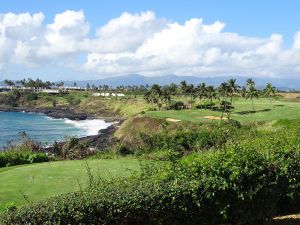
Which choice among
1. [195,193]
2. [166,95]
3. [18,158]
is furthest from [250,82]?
[195,193]

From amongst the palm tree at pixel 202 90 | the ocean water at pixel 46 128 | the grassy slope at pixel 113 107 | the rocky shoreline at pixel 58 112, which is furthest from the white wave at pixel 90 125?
the palm tree at pixel 202 90

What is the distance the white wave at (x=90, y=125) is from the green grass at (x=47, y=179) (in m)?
80.1

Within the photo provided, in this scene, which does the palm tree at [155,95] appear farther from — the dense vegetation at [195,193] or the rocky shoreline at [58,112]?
the dense vegetation at [195,193]

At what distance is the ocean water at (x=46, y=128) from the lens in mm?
108500

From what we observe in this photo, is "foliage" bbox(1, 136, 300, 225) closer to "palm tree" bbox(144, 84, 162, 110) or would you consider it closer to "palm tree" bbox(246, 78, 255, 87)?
"palm tree" bbox(246, 78, 255, 87)

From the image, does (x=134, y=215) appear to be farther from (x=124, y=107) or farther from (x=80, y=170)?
(x=124, y=107)

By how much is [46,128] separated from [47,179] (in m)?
104

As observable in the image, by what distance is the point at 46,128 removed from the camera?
128000 mm

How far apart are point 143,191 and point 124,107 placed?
476ft

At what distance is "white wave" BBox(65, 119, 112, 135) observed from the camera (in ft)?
381

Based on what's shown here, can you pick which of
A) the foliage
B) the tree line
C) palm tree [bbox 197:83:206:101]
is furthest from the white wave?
the foliage

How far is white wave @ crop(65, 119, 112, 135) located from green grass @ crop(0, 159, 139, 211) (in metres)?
80.1

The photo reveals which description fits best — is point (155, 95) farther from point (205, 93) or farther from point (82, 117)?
point (82, 117)

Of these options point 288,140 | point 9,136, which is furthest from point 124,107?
point 288,140
